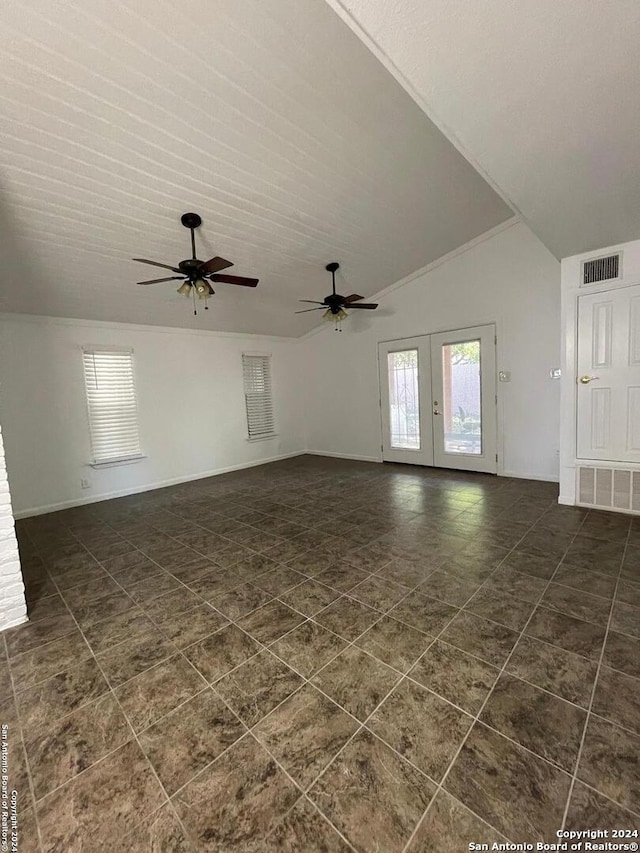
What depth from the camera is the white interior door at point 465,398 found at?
5172 millimetres

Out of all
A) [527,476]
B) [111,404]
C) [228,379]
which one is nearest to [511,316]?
[527,476]

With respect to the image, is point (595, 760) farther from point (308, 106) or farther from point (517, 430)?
point (517, 430)

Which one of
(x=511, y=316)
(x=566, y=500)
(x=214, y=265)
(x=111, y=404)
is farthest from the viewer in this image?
(x=111, y=404)

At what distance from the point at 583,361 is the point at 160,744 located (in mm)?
4448

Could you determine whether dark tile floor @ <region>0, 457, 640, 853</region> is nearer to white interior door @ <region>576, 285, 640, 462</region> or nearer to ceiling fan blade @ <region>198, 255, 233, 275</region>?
white interior door @ <region>576, 285, 640, 462</region>

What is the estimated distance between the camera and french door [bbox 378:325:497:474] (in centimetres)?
523

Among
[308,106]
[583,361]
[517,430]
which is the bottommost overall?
[517,430]

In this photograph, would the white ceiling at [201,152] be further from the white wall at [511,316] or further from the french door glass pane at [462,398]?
the french door glass pane at [462,398]

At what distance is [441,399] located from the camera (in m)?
5.67

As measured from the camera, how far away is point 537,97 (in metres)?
1.73

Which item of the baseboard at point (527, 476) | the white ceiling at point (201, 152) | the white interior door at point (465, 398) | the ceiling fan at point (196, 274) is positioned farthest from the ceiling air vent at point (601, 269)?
the ceiling fan at point (196, 274)

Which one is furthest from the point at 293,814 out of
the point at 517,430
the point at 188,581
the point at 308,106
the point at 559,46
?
the point at 517,430

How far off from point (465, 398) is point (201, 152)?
14.5ft

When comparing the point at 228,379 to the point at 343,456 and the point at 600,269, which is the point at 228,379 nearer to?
the point at 343,456
